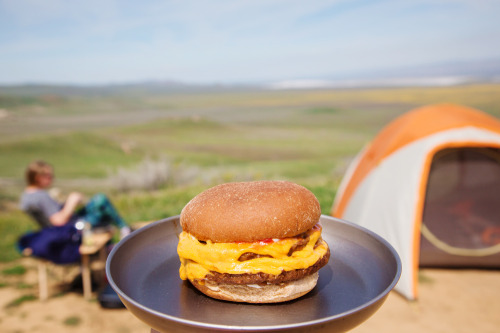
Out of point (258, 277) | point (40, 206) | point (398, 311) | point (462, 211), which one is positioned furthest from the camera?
point (462, 211)

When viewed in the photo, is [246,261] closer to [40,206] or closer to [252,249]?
[252,249]

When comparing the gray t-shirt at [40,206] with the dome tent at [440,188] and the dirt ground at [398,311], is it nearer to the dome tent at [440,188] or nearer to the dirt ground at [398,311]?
the dirt ground at [398,311]

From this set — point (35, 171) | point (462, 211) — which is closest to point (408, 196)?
point (462, 211)

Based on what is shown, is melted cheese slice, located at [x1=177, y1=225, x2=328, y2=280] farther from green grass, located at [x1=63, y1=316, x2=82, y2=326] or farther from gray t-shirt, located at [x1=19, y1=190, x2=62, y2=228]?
gray t-shirt, located at [x1=19, y1=190, x2=62, y2=228]

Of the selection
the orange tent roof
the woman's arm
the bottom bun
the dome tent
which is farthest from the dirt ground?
the bottom bun

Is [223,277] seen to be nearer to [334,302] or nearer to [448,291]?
[334,302]

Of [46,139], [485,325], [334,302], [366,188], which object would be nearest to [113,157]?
[46,139]
